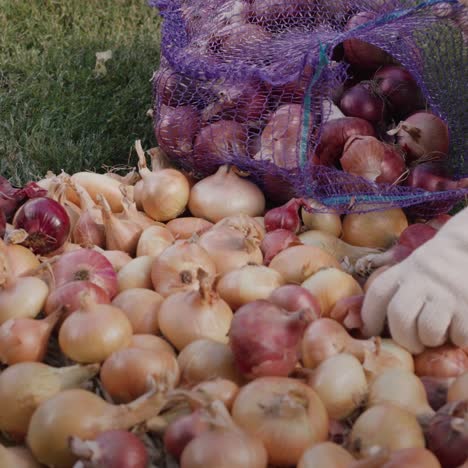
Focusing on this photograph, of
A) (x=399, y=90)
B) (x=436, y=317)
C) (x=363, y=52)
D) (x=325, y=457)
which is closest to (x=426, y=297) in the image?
(x=436, y=317)

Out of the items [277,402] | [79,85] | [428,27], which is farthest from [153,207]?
[79,85]

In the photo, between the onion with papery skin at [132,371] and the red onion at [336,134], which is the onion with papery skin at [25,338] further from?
the red onion at [336,134]

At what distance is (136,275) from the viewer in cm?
156

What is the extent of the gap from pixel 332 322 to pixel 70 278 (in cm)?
51

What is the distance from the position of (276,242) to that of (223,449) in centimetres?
77

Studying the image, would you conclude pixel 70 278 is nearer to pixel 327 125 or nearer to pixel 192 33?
pixel 327 125

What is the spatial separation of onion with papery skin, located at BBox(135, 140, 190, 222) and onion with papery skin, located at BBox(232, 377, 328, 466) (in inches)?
34.7

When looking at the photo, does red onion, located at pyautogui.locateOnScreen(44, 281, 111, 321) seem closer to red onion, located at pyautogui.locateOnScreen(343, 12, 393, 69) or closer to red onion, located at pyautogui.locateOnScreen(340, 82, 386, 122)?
red onion, located at pyautogui.locateOnScreen(340, 82, 386, 122)

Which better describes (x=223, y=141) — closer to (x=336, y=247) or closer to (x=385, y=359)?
(x=336, y=247)

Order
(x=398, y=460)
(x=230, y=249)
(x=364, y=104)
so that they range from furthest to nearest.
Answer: (x=364, y=104), (x=230, y=249), (x=398, y=460)

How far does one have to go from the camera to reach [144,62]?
3.21m

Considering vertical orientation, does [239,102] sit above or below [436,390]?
above

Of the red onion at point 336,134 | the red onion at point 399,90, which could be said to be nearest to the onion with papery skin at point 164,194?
the red onion at point 336,134

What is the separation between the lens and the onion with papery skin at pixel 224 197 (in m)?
1.90
